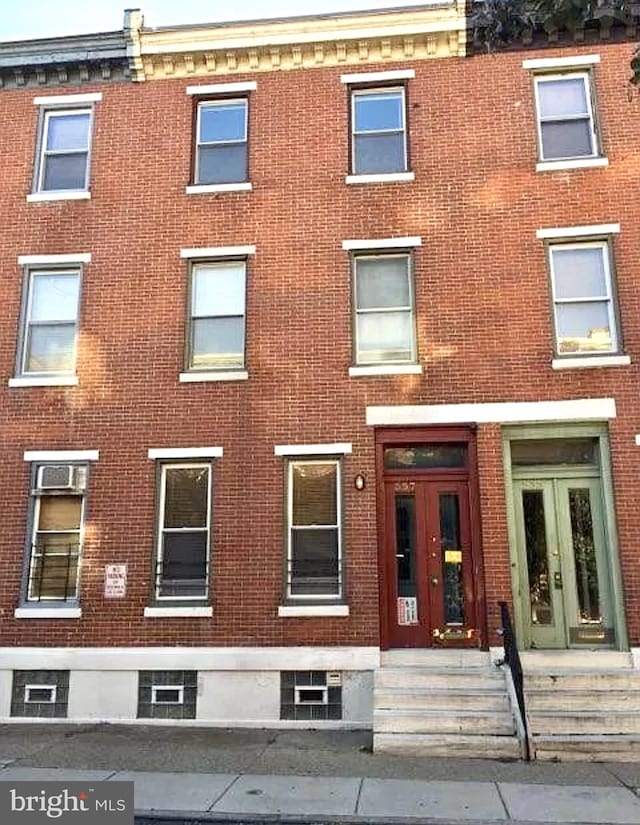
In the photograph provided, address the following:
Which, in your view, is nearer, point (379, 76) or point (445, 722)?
point (445, 722)

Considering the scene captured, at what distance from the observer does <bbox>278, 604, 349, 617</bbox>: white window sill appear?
1059 cm

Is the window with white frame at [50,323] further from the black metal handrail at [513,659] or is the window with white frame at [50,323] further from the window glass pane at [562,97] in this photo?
the window glass pane at [562,97]

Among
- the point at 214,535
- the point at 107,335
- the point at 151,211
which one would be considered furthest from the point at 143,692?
the point at 151,211

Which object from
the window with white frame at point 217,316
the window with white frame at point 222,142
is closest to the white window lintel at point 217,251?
the window with white frame at point 217,316

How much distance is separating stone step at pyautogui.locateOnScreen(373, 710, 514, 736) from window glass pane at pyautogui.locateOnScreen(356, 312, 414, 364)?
5.08 metres

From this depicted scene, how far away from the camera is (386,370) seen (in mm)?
11312

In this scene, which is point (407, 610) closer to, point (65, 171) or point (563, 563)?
point (563, 563)

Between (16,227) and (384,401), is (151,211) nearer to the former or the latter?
(16,227)

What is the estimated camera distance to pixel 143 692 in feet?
35.0

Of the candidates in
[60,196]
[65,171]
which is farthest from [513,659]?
[65,171]

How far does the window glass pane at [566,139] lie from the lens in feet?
39.2

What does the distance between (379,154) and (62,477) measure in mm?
7249

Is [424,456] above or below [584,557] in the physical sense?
above

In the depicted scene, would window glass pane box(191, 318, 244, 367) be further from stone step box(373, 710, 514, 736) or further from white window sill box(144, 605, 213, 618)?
stone step box(373, 710, 514, 736)
